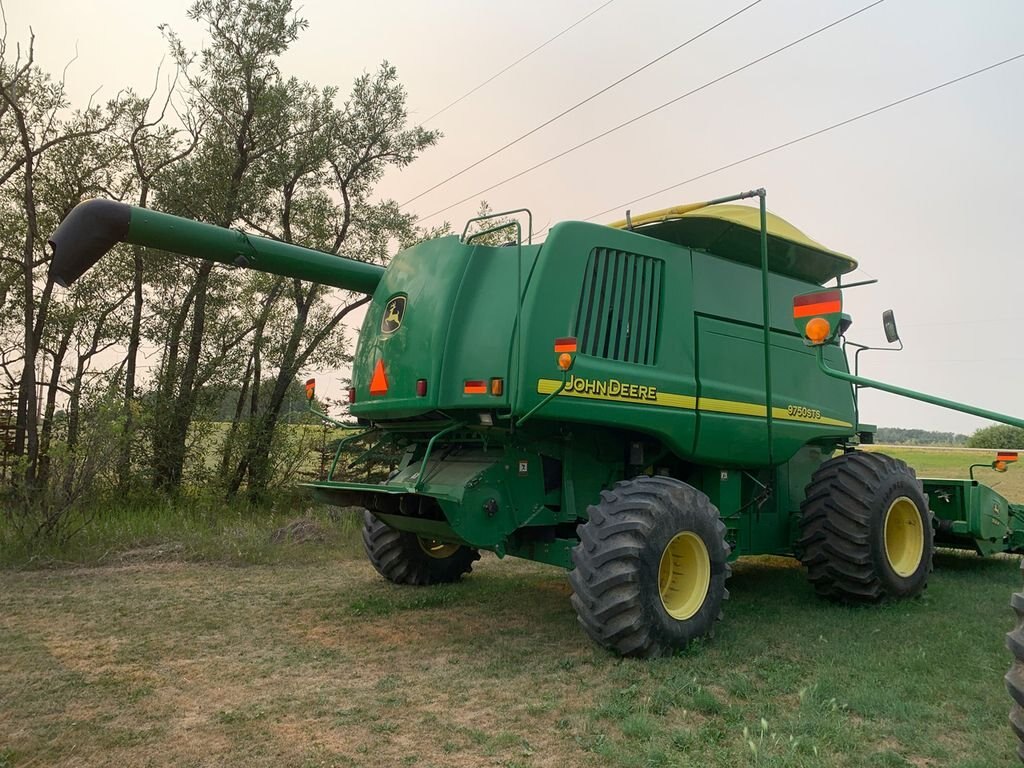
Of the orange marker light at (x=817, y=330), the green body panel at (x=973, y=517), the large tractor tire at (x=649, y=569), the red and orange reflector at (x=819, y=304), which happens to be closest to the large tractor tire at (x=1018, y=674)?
the orange marker light at (x=817, y=330)

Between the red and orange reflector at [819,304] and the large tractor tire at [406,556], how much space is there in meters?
4.10

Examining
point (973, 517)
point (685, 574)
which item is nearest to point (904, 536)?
point (973, 517)

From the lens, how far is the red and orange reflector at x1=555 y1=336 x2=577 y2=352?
15.9ft

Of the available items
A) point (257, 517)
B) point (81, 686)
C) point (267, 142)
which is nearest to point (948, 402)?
point (81, 686)

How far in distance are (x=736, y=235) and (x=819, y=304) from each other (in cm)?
253

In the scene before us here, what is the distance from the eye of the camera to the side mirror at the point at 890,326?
259 inches

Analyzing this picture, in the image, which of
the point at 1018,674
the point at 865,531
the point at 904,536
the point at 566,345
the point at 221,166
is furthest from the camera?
the point at 221,166

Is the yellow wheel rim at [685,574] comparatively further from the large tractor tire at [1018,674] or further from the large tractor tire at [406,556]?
the large tractor tire at [1018,674]

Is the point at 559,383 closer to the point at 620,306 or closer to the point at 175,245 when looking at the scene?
the point at 620,306

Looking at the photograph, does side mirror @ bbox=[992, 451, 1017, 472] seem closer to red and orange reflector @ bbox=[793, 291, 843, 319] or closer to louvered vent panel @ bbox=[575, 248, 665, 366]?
louvered vent panel @ bbox=[575, 248, 665, 366]

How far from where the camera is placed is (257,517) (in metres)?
11.9

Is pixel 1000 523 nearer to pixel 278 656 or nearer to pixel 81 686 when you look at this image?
pixel 278 656

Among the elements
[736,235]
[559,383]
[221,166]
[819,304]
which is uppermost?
[221,166]

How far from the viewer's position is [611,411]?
5.45m
